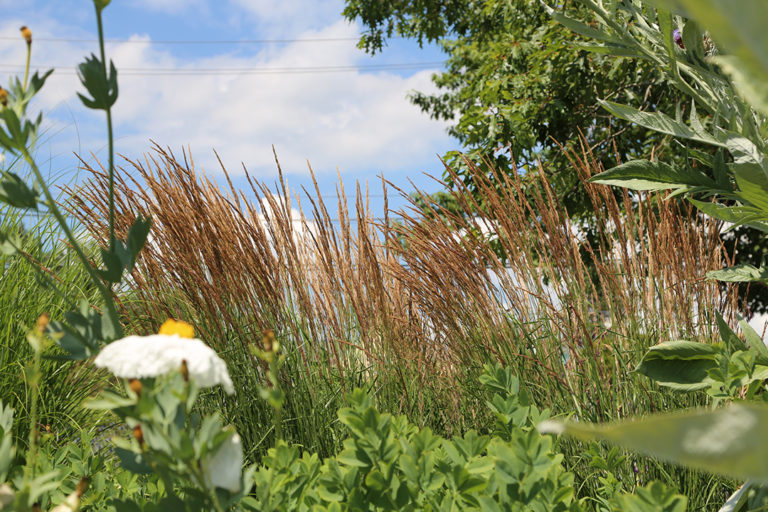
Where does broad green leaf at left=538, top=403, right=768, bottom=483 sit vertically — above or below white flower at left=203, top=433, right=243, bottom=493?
above

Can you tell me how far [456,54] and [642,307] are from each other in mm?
7674

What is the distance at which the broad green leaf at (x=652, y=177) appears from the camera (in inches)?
63.6

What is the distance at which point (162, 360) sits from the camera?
31.7 inches

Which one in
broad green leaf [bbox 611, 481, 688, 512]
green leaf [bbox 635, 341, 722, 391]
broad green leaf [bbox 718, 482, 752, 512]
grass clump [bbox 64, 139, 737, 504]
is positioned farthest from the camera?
grass clump [bbox 64, 139, 737, 504]

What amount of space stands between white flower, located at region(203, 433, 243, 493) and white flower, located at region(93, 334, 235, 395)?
73 mm

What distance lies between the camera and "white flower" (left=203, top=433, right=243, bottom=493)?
79cm

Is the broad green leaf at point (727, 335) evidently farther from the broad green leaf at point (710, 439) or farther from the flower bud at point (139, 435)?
Answer: the flower bud at point (139, 435)

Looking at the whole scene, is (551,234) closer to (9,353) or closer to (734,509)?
(734,509)

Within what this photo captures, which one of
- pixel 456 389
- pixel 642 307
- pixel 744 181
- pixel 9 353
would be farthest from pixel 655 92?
pixel 9 353

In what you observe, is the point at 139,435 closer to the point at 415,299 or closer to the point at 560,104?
the point at 415,299

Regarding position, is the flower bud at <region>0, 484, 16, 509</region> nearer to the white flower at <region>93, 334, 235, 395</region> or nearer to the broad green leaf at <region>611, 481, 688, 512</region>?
the white flower at <region>93, 334, 235, 395</region>

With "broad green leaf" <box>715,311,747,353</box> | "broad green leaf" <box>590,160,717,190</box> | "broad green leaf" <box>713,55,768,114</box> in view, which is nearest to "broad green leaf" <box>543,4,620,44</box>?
"broad green leaf" <box>590,160,717,190</box>

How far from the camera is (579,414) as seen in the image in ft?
6.91

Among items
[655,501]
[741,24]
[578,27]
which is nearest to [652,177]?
[578,27]
